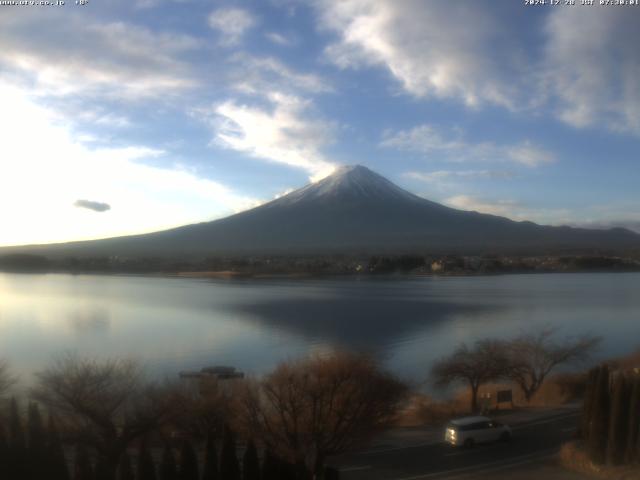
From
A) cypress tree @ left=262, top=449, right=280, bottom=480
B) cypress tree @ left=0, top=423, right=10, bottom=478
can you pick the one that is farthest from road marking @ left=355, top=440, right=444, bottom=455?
cypress tree @ left=0, top=423, right=10, bottom=478

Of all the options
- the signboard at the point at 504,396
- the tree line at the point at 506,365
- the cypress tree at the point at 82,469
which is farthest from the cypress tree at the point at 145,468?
the signboard at the point at 504,396

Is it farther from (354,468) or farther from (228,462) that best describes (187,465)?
(354,468)

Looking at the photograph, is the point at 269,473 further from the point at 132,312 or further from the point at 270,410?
the point at 132,312

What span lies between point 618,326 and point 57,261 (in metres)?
27.2

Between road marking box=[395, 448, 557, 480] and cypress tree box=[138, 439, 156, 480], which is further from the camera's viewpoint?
road marking box=[395, 448, 557, 480]

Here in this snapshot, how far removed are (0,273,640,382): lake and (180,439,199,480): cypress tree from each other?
4.94 m

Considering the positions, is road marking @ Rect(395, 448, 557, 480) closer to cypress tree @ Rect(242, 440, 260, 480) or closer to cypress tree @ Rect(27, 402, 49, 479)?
cypress tree @ Rect(242, 440, 260, 480)

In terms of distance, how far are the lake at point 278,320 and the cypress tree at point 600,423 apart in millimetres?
3938

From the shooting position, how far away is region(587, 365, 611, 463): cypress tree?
498cm

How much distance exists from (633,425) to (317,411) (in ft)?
7.82

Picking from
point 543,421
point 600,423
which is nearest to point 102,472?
point 600,423

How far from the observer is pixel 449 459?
537 centimetres

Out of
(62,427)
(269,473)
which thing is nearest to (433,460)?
(269,473)

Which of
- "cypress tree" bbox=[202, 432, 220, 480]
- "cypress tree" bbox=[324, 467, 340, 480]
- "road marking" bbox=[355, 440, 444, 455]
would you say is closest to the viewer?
"cypress tree" bbox=[202, 432, 220, 480]
